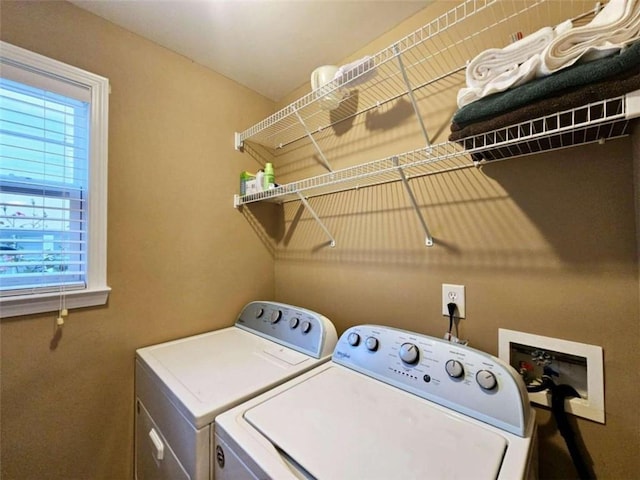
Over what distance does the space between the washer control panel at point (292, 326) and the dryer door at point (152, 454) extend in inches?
22.5

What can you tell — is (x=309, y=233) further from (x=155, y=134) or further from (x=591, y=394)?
(x=591, y=394)

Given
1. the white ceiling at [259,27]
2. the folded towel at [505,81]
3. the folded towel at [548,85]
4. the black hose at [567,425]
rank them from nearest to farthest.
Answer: the folded towel at [548,85] → the folded towel at [505,81] → the black hose at [567,425] → the white ceiling at [259,27]

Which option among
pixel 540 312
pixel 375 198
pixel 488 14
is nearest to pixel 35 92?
pixel 375 198

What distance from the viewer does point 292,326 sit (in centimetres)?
134

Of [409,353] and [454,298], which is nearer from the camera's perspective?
[409,353]

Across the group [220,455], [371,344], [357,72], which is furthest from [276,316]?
[357,72]

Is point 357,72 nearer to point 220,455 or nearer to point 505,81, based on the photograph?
point 505,81

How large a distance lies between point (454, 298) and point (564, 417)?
0.46 m

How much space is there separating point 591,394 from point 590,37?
3.24 ft

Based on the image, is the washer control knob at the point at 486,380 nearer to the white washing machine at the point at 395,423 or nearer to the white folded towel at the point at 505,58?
the white washing machine at the point at 395,423

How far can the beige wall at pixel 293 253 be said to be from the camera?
82 cm

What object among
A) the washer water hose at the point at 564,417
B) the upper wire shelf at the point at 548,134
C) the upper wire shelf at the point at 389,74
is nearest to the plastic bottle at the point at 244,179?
the upper wire shelf at the point at 389,74

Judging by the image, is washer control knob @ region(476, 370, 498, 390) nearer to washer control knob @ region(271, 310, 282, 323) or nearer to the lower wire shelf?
the lower wire shelf

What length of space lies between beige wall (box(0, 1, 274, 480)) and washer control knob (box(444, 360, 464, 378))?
1.25m
